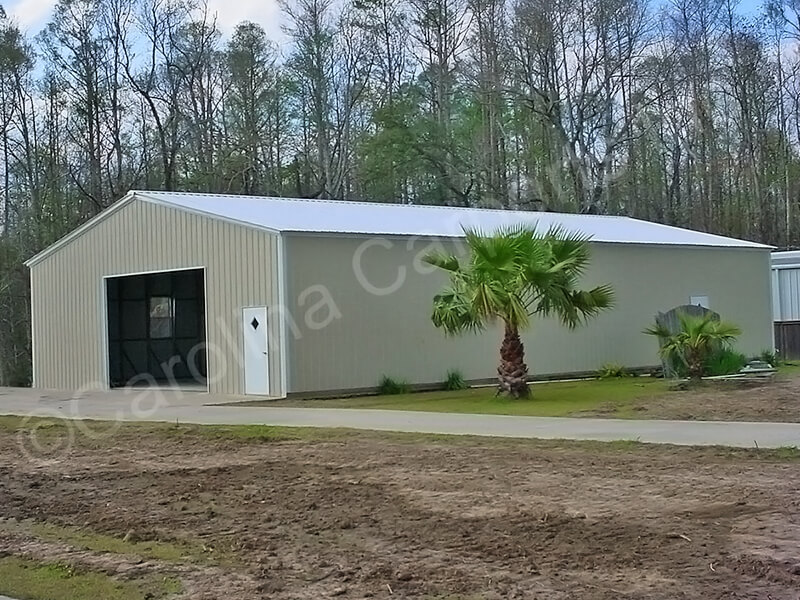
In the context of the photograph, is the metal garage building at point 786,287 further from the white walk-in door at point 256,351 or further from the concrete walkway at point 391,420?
the concrete walkway at point 391,420

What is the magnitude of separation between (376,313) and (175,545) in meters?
17.3

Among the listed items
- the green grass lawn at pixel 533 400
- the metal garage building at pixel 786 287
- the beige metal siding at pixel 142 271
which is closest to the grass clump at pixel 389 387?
the green grass lawn at pixel 533 400

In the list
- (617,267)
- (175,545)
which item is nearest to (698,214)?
(617,267)

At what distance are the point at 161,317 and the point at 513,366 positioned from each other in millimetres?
14828

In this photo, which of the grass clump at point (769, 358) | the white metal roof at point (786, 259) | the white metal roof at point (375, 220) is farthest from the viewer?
the white metal roof at point (786, 259)

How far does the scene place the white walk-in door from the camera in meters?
25.0

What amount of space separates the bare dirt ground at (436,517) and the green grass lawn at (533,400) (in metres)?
5.26

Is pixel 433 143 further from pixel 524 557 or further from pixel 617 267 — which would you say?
pixel 524 557

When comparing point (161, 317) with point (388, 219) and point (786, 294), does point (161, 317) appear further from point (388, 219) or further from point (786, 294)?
point (786, 294)

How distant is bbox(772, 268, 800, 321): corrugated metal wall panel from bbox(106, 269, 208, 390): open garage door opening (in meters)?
18.8

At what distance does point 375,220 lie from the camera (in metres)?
29.2

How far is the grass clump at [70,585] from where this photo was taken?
24.8 feet

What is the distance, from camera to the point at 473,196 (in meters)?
50.8

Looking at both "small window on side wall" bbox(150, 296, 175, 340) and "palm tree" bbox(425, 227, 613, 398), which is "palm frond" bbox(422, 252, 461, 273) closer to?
"palm tree" bbox(425, 227, 613, 398)
